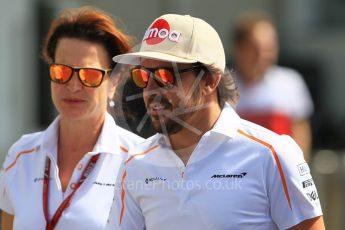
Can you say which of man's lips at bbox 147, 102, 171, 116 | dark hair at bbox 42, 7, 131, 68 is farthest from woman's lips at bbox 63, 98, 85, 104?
man's lips at bbox 147, 102, 171, 116

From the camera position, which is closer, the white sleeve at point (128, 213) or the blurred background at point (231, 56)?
the white sleeve at point (128, 213)

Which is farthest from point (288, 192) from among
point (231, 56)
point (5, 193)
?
point (231, 56)

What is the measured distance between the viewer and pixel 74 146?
4.27 m

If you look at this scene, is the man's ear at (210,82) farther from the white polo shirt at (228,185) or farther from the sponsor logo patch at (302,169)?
the sponsor logo patch at (302,169)

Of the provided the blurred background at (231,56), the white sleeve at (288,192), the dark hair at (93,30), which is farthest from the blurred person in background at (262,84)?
the white sleeve at (288,192)

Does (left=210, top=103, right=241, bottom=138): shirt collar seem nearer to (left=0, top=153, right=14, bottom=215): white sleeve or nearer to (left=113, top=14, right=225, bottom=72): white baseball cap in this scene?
(left=113, top=14, right=225, bottom=72): white baseball cap

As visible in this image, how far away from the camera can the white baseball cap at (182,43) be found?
355cm

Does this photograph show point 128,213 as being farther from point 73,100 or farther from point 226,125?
point 73,100

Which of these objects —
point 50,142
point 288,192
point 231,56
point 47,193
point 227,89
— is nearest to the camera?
point 288,192

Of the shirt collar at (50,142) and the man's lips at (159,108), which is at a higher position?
the man's lips at (159,108)

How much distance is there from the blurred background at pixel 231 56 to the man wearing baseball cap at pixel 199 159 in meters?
4.61

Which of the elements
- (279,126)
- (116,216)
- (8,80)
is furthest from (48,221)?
(8,80)

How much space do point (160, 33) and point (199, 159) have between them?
1.71 feet

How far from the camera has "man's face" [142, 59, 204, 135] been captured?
3.52 m
